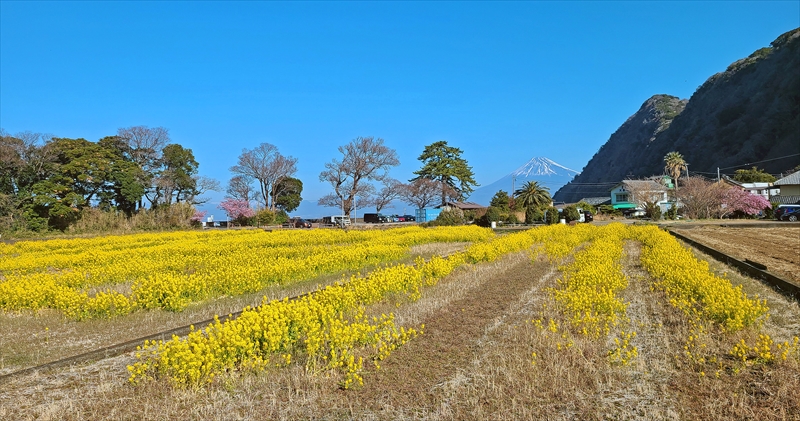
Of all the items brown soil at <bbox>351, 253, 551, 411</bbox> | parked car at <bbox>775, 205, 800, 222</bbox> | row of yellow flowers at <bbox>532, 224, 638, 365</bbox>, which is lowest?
brown soil at <bbox>351, 253, 551, 411</bbox>

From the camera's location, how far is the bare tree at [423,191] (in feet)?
207

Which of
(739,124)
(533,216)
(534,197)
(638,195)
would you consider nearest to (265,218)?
(533,216)

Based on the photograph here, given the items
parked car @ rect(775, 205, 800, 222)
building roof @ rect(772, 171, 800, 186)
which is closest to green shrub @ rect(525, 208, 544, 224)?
parked car @ rect(775, 205, 800, 222)

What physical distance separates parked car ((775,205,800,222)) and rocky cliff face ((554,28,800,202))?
38875 millimetres

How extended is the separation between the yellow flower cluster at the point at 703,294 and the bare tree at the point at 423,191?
5264 centimetres

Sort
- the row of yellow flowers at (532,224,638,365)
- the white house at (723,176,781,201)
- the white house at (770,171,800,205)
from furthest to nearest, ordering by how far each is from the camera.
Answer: the white house at (723,176,781,201) < the white house at (770,171,800,205) < the row of yellow flowers at (532,224,638,365)

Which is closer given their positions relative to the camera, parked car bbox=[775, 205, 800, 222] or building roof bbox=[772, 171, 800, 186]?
parked car bbox=[775, 205, 800, 222]

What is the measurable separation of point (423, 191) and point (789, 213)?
39674 millimetres

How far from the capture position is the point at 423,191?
63.8m

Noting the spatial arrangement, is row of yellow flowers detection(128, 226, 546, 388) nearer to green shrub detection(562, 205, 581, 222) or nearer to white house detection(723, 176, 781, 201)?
green shrub detection(562, 205, 581, 222)

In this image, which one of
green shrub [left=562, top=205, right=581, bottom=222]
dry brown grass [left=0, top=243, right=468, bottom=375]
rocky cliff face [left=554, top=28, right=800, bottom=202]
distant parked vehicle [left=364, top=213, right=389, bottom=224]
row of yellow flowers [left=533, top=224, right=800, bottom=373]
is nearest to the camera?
row of yellow flowers [left=533, top=224, right=800, bottom=373]

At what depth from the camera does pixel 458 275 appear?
36.1ft

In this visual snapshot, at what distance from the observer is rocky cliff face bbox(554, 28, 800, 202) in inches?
2665

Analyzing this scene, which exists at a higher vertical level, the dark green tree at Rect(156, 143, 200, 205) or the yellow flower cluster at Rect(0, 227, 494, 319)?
the dark green tree at Rect(156, 143, 200, 205)
